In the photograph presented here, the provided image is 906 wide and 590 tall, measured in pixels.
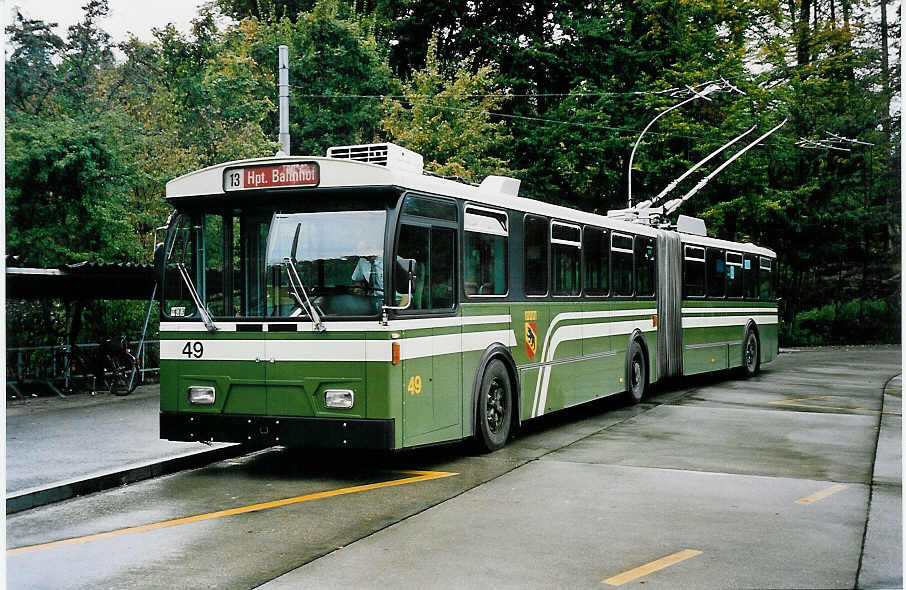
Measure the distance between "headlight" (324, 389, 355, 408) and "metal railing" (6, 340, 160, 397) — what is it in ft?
30.5

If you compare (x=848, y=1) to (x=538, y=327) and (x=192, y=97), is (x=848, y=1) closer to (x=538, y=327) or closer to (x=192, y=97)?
(x=192, y=97)

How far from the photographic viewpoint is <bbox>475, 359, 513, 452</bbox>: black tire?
11133mm

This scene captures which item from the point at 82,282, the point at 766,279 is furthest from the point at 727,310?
the point at 82,282

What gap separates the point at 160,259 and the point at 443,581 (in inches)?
209

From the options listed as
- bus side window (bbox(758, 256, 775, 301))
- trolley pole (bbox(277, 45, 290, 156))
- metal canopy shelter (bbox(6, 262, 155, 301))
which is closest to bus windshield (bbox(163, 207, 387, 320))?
metal canopy shelter (bbox(6, 262, 155, 301))

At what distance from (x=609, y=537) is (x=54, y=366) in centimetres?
1306

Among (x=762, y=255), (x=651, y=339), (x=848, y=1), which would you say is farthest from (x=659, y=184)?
(x=651, y=339)

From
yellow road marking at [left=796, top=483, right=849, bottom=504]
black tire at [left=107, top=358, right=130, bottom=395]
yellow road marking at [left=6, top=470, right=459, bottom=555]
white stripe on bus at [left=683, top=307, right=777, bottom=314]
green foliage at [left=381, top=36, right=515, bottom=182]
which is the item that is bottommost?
yellow road marking at [left=796, top=483, right=849, bottom=504]

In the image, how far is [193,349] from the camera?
32.9 ft

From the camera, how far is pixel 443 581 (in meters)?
6.24

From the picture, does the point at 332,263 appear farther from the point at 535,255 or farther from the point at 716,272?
the point at 716,272

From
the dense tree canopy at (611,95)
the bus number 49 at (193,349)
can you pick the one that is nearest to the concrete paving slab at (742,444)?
the bus number 49 at (193,349)

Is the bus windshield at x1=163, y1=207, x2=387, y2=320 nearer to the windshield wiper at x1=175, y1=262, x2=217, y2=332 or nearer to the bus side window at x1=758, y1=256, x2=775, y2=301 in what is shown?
the windshield wiper at x1=175, y1=262, x2=217, y2=332

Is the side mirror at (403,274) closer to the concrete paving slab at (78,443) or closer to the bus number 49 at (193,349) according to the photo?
the bus number 49 at (193,349)
